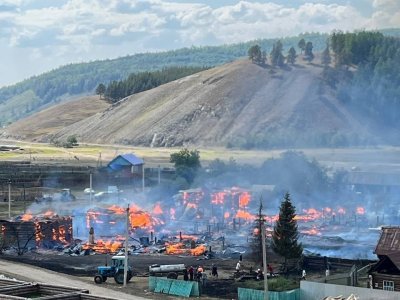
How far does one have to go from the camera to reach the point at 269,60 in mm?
187125

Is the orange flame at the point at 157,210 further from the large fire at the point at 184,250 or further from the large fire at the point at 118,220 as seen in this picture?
the large fire at the point at 184,250

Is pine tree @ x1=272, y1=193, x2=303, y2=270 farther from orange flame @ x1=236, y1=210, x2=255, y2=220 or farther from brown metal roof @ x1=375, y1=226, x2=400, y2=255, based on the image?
orange flame @ x1=236, y1=210, x2=255, y2=220

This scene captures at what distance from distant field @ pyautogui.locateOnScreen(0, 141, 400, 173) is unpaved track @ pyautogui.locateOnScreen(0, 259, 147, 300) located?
66104 millimetres

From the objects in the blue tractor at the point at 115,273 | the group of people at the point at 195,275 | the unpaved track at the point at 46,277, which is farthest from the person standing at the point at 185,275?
the unpaved track at the point at 46,277

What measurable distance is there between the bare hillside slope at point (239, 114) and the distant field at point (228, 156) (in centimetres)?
818

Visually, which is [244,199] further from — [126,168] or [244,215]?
[126,168]

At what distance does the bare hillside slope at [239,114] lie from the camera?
502 ft

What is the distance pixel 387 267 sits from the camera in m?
39.0

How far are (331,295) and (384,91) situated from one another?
138 meters

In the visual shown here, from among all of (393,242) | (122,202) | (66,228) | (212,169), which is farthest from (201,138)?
(393,242)

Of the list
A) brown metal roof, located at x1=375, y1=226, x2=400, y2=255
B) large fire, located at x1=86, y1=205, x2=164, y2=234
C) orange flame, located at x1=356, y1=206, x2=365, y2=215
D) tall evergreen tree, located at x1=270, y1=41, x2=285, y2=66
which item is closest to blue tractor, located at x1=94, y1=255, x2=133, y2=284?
brown metal roof, located at x1=375, y1=226, x2=400, y2=255

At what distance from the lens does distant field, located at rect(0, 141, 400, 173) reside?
121250 mm

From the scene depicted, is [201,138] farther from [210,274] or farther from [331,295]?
[331,295]

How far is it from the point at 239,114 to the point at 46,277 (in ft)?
379
